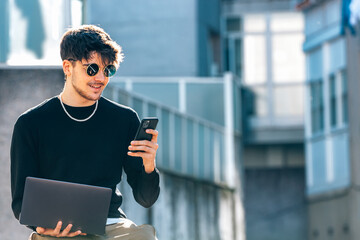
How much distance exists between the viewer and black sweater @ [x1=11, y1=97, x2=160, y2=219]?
13.6 ft

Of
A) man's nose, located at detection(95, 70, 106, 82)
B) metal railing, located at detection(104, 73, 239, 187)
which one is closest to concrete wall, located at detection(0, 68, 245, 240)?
metal railing, located at detection(104, 73, 239, 187)

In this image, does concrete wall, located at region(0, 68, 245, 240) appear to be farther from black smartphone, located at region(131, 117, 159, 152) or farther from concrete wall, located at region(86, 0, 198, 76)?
concrete wall, located at region(86, 0, 198, 76)

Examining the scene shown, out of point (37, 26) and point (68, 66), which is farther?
point (37, 26)

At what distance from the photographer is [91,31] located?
13.7 ft

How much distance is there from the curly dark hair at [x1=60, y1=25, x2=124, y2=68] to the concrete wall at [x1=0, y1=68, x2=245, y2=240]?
231 cm

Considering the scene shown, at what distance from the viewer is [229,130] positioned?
81.0ft

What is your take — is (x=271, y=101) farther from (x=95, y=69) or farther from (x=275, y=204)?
(x=95, y=69)

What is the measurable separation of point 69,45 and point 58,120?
0.35 m

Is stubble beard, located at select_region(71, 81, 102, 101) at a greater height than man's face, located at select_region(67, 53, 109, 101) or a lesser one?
lesser

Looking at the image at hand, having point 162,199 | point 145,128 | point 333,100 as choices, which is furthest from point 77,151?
point 333,100

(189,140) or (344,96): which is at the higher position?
(344,96)

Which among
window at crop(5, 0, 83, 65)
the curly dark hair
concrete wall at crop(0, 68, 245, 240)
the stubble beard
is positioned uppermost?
window at crop(5, 0, 83, 65)

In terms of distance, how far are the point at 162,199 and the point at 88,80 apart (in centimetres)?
1247

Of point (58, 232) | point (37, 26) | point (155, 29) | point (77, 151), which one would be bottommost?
point (58, 232)
